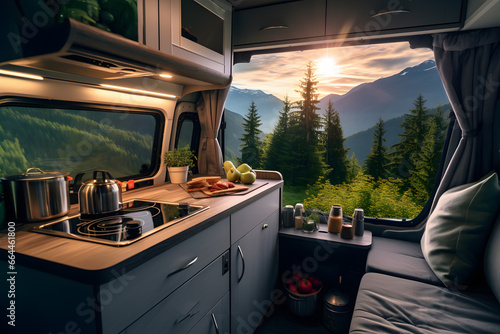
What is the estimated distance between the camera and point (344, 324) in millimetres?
2076

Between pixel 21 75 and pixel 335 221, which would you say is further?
pixel 335 221

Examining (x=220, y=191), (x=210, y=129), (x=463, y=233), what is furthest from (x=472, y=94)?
(x=210, y=129)

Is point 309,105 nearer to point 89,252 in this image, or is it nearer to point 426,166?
point 426,166

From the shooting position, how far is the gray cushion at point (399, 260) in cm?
170

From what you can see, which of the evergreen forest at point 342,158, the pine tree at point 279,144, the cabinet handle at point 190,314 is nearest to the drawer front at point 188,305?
the cabinet handle at point 190,314

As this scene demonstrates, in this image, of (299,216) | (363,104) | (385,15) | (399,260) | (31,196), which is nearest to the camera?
(31,196)

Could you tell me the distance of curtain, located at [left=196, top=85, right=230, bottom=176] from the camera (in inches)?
98.3

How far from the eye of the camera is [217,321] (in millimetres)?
1420

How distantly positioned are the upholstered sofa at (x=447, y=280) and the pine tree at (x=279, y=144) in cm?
226

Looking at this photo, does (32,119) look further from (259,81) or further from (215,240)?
(259,81)

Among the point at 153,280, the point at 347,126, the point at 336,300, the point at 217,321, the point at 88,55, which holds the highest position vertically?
the point at 88,55

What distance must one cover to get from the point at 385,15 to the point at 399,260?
1.84 meters

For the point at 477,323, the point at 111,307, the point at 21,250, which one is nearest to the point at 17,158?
the point at 21,250

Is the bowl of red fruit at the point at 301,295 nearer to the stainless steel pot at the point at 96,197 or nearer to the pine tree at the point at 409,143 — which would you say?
the pine tree at the point at 409,143
